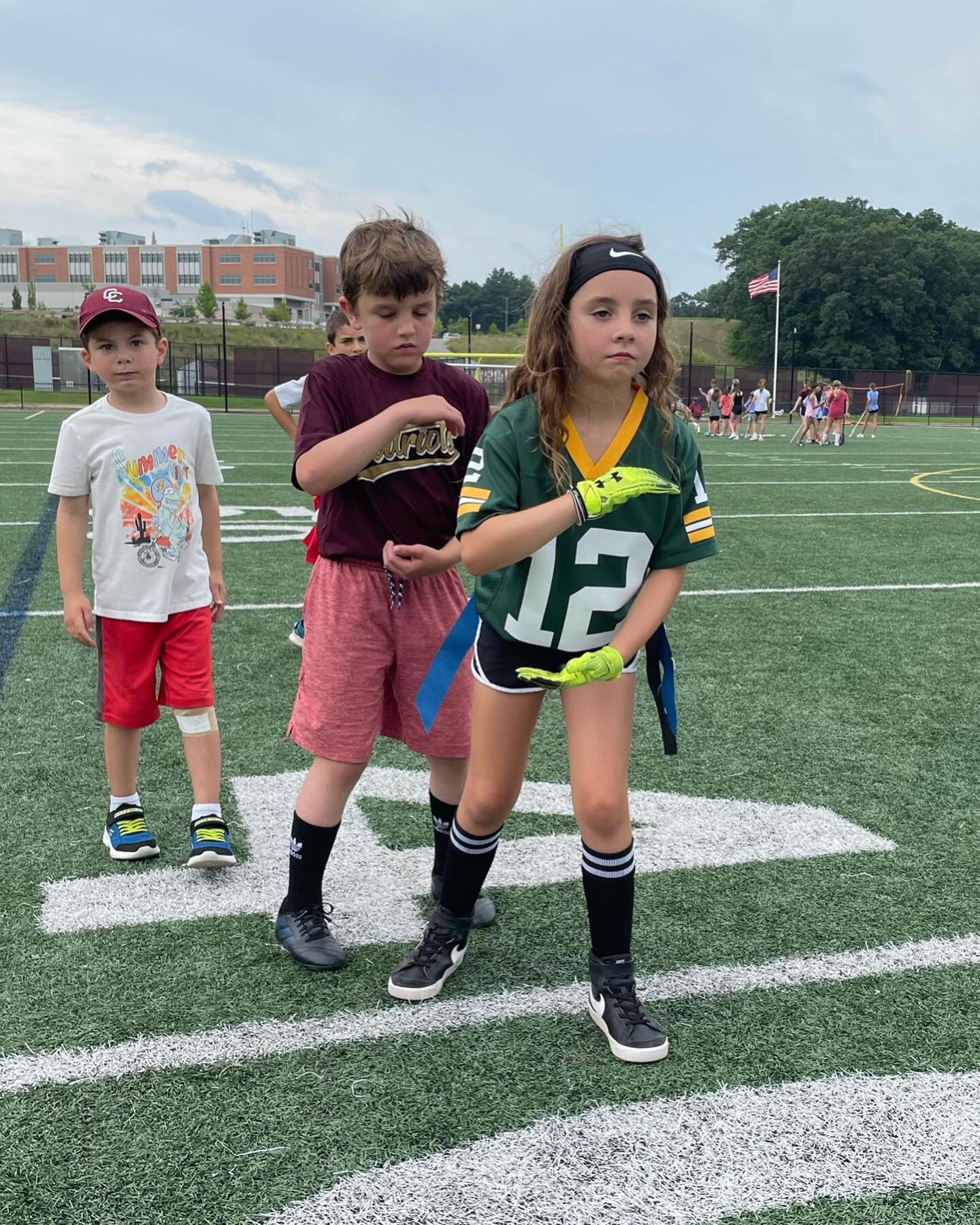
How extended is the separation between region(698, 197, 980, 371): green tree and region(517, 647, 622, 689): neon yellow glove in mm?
78455

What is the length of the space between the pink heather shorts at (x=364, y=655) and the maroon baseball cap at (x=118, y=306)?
3.47 feet

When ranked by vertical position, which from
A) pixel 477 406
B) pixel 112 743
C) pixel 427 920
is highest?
pixel 477 406

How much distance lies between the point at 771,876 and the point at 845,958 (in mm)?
518

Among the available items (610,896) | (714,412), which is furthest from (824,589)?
(714,412)

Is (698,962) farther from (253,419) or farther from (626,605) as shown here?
(253,419)

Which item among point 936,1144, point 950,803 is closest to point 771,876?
point 950,803

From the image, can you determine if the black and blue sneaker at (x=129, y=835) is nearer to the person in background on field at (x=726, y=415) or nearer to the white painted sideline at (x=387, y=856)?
the white painted sideline at (x=387, y=856)

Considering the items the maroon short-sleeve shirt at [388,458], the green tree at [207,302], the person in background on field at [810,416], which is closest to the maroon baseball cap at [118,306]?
the maroon short-sleeve shirt at [388,458]

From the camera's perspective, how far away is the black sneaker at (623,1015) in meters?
2.42

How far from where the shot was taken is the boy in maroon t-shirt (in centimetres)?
252

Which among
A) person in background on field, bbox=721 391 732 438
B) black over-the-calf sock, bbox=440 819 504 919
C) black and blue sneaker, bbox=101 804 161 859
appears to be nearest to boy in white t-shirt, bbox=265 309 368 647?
black and blue sneaker, bbox=101 804 161 859

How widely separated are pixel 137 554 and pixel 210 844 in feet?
3.01

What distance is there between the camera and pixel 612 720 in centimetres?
242

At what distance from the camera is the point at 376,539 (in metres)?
2.72
